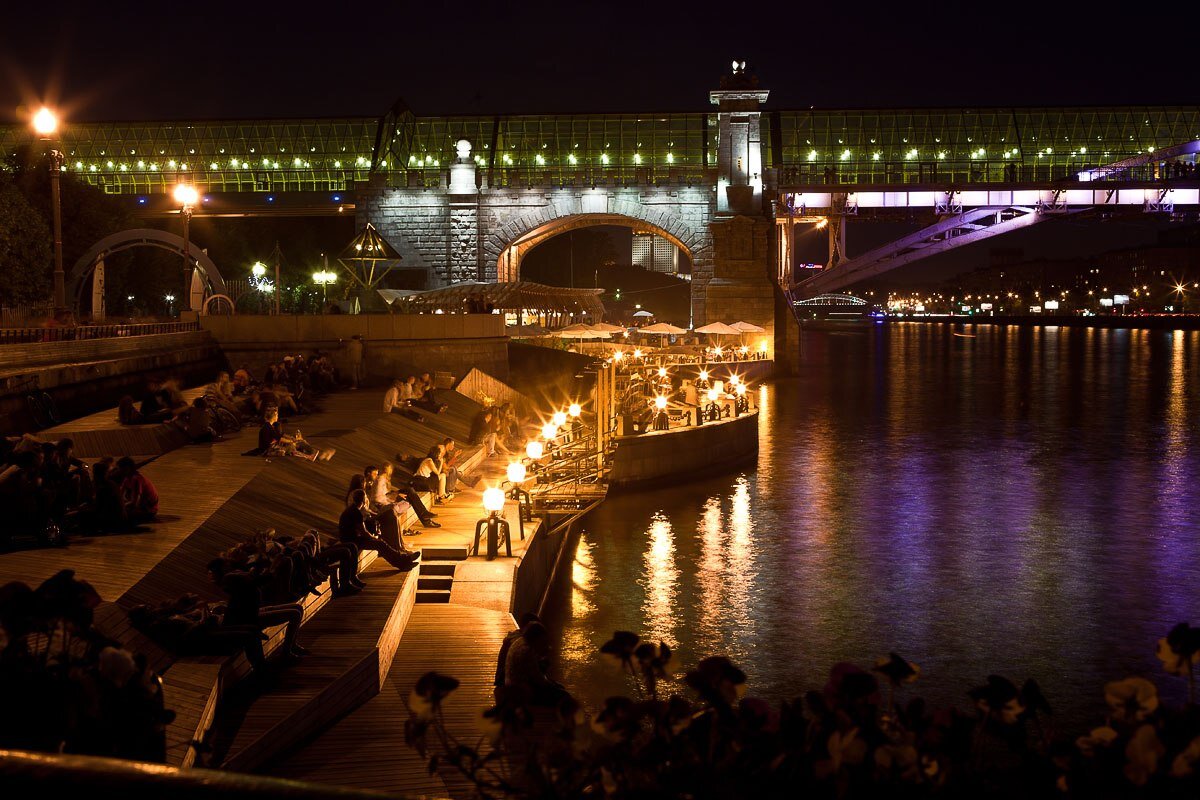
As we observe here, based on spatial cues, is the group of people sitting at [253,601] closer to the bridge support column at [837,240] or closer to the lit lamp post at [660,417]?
the lit lamp post at [660,417]

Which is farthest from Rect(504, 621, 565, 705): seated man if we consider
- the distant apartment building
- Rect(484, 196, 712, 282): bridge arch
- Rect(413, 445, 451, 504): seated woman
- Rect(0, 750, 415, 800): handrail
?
the distant apartment building

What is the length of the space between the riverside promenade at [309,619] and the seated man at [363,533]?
16 centimetres

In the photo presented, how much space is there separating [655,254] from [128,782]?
6065 inches

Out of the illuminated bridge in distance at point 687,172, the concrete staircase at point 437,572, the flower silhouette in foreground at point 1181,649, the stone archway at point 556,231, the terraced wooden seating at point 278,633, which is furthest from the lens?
the stone archway at point 556,231

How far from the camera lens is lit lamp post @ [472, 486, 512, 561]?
13.9 meters

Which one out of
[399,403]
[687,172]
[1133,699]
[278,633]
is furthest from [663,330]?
[1133,699]

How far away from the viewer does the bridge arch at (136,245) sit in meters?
33.1

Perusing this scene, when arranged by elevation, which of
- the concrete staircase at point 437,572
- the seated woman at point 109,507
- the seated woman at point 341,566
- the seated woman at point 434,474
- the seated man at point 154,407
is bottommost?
the concrete staircase at point 437,572

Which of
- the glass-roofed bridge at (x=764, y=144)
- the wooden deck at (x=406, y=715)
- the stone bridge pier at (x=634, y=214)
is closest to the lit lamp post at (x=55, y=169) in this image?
the wooden deck at (x=406, y=715)

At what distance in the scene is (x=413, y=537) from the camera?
588 inches

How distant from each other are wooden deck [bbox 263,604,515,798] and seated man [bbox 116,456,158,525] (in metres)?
2.89

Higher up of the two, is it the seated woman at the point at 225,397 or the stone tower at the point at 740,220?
the stone tower at the point at 740,220

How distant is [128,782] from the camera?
11.0 ft

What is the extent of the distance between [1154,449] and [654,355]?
19639 mm
